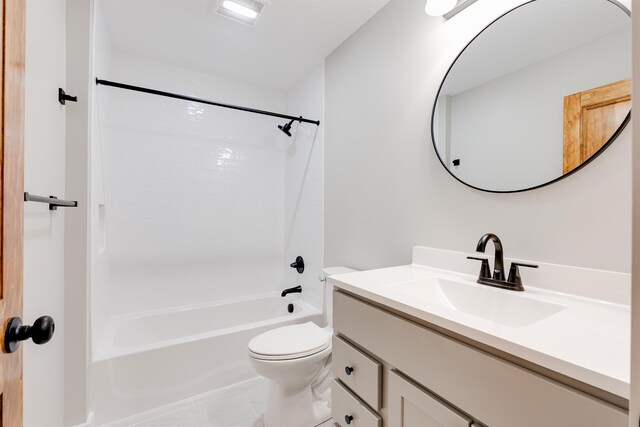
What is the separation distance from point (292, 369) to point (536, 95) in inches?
61.8

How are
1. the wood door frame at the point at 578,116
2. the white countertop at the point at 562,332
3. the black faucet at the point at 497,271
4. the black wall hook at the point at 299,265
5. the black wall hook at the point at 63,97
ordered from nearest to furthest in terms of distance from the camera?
the white countertop at the point at 562,332
the wood door frame at the point at 578,116
the black faucet at the point at 497,271
the black wall hook at the point at 63,97
the black wall hook at the point at 299,265

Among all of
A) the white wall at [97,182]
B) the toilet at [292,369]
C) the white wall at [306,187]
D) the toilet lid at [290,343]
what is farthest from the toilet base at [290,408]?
the white wall at [97,182]

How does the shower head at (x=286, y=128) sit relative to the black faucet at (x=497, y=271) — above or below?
above

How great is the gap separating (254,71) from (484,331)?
A: 2570 millimetres

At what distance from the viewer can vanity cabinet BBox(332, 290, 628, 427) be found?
1.62 ft

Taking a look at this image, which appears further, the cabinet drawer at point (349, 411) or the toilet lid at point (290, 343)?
the toilet lid at point (290, 343)

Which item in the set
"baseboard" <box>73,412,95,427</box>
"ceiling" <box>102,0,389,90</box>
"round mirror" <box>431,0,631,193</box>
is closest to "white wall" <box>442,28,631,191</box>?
"round mirror" <box>431,0,631,193</box>

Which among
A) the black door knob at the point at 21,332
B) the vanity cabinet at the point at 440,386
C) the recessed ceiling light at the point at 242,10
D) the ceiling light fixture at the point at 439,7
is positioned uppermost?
the recessed ceiling light at the point at 242,10

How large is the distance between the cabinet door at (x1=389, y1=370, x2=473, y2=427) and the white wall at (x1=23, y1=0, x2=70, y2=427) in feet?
3.69

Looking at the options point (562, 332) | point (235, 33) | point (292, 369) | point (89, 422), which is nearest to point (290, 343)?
point (292, 369)

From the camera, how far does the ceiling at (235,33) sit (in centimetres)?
167

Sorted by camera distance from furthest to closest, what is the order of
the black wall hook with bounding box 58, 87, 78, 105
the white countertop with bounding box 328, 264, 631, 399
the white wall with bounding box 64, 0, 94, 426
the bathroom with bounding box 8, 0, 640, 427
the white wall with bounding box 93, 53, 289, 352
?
1. the white wall with bounding box 93, 53, 289, 352
2. the white wall with bounding box 64, 0, 94, 426
3. the black wall hook with bounding box 58, 87, 78, 105
4. the bathroom with bounding box 8, 0, 640, 427
5. the white countertop with bounding box 328, 264, 631, 399

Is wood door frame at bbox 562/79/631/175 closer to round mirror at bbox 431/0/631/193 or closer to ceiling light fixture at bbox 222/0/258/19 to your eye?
round mirror at bbox 431/0/631/193

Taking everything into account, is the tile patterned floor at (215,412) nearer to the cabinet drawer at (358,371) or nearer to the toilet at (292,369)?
the toilet at (292,369)
